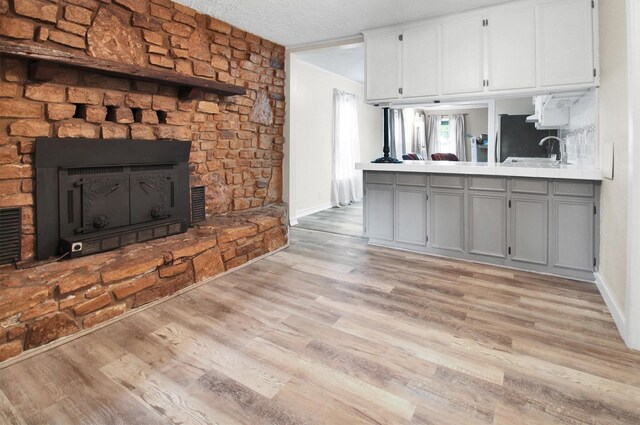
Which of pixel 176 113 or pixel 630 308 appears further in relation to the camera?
pixel 176 113

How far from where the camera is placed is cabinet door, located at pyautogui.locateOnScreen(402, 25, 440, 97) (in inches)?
151

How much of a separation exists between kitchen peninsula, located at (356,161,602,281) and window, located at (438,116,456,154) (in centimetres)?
764

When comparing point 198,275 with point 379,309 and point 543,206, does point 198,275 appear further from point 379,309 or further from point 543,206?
point 543,206

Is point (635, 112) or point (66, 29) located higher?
point (66, 29)

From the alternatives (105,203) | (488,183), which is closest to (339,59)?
(488,183)

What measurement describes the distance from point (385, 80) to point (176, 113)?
92.9 inches

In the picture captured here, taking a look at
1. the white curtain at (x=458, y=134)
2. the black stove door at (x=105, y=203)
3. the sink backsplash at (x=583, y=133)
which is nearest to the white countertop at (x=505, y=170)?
the sink backsplash at (x=583, y=133)

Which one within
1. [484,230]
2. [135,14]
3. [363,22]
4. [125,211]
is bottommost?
[484,230]

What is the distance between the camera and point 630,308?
6.64 feet

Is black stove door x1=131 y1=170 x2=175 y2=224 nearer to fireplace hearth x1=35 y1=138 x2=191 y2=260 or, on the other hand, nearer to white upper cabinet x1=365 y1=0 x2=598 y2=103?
fireplace hearth x1=35 y1=138 x2=191 y2=260

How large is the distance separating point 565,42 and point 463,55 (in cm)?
88

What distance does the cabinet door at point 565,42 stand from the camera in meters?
3.05

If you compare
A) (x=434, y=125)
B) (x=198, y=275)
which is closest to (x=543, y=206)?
(x=198, y=275)

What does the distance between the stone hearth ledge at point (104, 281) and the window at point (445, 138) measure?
901 cm
